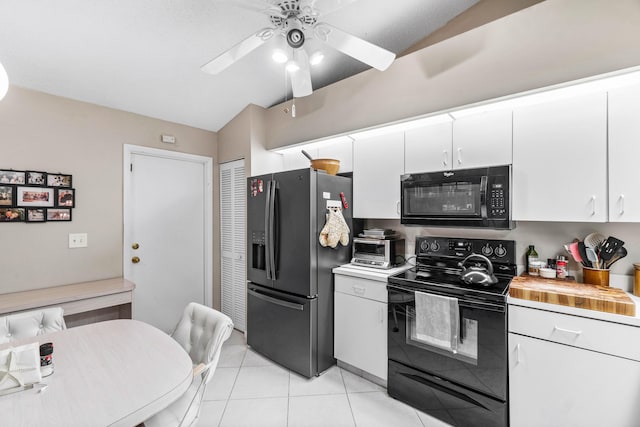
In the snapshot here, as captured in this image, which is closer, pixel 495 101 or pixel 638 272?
pixel 638 272

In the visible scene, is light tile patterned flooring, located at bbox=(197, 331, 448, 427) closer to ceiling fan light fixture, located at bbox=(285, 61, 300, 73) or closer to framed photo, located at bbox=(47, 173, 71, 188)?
framed photo, located at bbox=(47, 173, 71, 188)

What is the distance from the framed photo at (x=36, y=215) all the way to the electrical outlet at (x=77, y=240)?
0.24 meters

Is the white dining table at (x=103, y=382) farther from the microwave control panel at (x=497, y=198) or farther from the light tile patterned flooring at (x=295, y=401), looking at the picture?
the microwave control panel at (x=497, y=198)

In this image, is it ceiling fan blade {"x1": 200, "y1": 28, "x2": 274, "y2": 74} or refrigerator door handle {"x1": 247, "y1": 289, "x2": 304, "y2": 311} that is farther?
refrigerator door handle {"x1": 247, "y1": 289, "x2": 304, "y2": 311}

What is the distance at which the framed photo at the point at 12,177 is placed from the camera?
7.58ft

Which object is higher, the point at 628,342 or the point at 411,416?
the point at 628,342

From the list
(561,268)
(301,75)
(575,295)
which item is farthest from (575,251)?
(301,75)

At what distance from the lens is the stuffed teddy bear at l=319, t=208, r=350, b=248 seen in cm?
248

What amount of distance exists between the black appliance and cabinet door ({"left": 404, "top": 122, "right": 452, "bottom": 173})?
25.2 inches

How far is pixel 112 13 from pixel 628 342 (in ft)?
11.6

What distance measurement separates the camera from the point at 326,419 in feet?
6.55

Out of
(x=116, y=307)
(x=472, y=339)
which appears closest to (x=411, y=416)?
(x=472, y=339)

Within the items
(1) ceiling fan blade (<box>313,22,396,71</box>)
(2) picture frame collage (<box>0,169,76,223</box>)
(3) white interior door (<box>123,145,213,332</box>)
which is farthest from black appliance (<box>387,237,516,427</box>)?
(2) picture frame collage (<box>0,169,76,223</box>)

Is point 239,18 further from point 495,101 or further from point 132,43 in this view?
point 495,101
